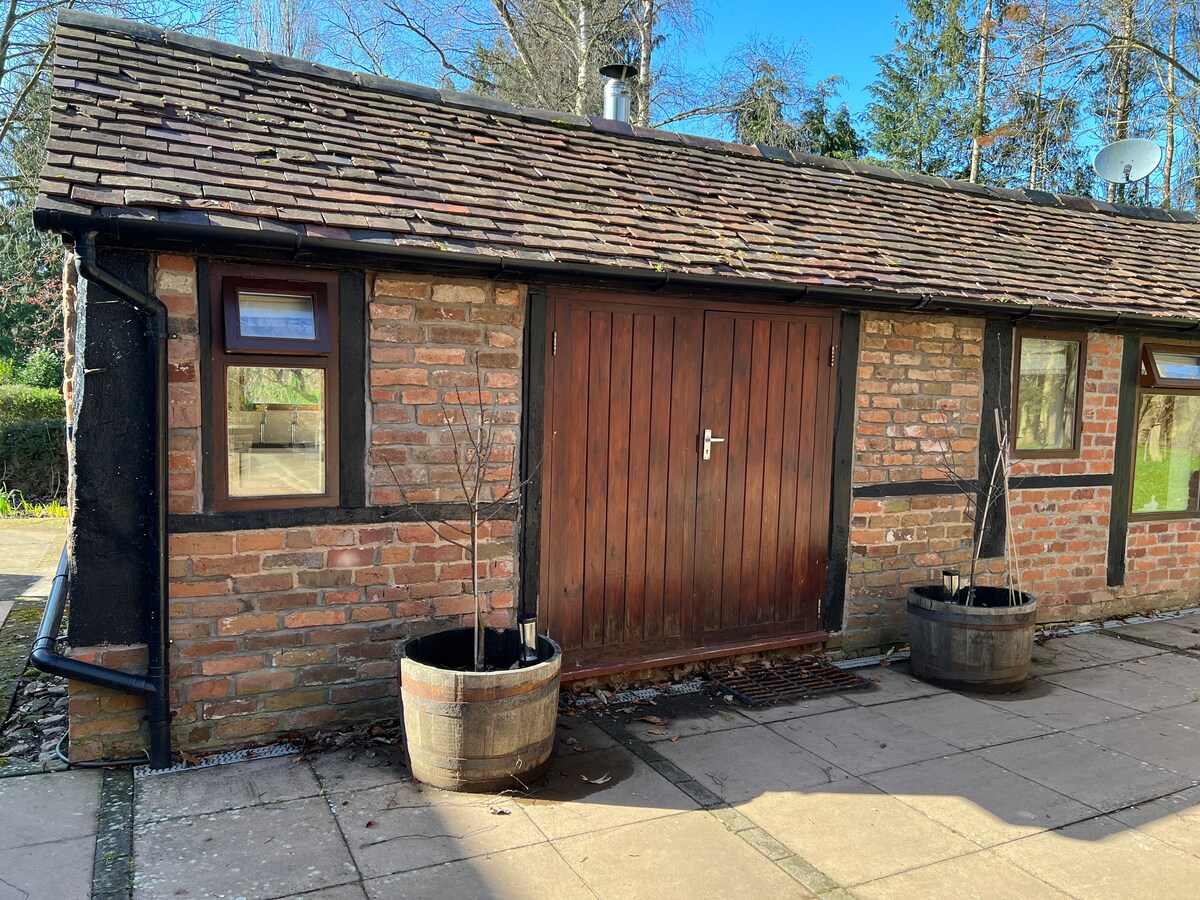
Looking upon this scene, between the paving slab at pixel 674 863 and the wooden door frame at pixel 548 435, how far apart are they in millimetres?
1458

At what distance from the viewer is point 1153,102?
17297 mm

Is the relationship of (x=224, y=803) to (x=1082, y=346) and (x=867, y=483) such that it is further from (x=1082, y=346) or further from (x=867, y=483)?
(x=1082, y=346)

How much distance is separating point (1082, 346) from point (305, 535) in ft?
19.5

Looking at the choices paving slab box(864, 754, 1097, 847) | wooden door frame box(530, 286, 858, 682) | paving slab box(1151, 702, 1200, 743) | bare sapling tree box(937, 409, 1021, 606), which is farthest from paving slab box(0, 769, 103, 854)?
paving slab box(1151, 702, 1200, 743)

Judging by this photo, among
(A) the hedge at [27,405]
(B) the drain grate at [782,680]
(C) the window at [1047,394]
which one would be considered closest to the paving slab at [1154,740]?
(B) the drain grate at [782,680]

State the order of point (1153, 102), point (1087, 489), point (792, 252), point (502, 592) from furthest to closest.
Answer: point (1153, 102) < point (1087, 489) < point (792, 252) < point (502, 592)

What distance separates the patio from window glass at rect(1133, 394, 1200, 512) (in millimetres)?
2979

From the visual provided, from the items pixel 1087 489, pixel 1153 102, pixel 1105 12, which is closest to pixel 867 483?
pixel 1087 489

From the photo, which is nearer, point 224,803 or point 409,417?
point 224,803

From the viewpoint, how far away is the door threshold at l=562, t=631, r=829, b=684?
4957mm

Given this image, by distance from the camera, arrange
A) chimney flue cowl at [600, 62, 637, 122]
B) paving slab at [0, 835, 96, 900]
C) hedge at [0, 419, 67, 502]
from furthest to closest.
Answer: hedge at [0, 419, 67, 502]
chimney flue cowl at [600, 62, 637, 122]
paving slab at [0, 835, 96, 900]

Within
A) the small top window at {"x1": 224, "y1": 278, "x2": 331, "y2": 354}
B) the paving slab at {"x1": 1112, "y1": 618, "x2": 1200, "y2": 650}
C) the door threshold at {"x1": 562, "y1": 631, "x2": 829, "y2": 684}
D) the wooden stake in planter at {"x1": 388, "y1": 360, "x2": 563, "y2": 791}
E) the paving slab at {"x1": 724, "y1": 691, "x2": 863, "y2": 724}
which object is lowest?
the paving slab at {"x1": 724, "y1": 691, "x2": 863, "y2": 724}

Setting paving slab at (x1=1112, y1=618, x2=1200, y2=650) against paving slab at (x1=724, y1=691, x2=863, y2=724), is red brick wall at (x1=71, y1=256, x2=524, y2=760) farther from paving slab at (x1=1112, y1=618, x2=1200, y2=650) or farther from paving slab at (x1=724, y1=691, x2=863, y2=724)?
paving slab at (x1=1112, y1=618, x2=1200, y2=650)

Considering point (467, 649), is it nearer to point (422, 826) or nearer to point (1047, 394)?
point (422, 826)
